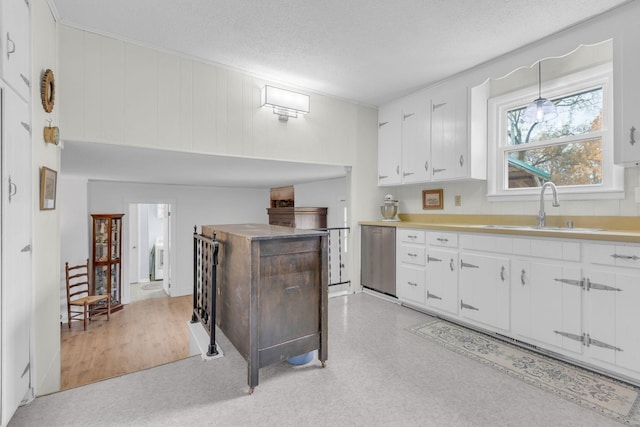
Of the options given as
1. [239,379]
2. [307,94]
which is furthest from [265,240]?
[307,94]

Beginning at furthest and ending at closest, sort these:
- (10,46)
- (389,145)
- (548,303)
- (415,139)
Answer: (389,145), (415,139), (548,303), (10,46)

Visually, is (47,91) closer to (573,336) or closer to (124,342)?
(124,342)

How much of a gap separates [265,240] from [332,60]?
194 cm

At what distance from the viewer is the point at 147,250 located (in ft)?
26.2

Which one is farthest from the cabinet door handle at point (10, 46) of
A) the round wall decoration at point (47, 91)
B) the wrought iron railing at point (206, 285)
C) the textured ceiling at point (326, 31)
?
the wrought iron railing at point (206, 285)

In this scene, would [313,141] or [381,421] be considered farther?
[313,141]

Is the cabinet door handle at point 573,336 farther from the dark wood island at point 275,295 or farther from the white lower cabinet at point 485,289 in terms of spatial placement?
the dark wood island at point 275,295

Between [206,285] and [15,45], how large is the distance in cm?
194

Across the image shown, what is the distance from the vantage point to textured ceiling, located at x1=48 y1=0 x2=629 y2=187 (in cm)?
215

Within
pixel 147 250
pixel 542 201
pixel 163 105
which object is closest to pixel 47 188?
pixel 163 105

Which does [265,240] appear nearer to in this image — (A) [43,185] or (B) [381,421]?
(B) [381,421]

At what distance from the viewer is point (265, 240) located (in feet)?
6.28

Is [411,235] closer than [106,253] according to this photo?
Yes

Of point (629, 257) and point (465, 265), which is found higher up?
point (629, 257)
